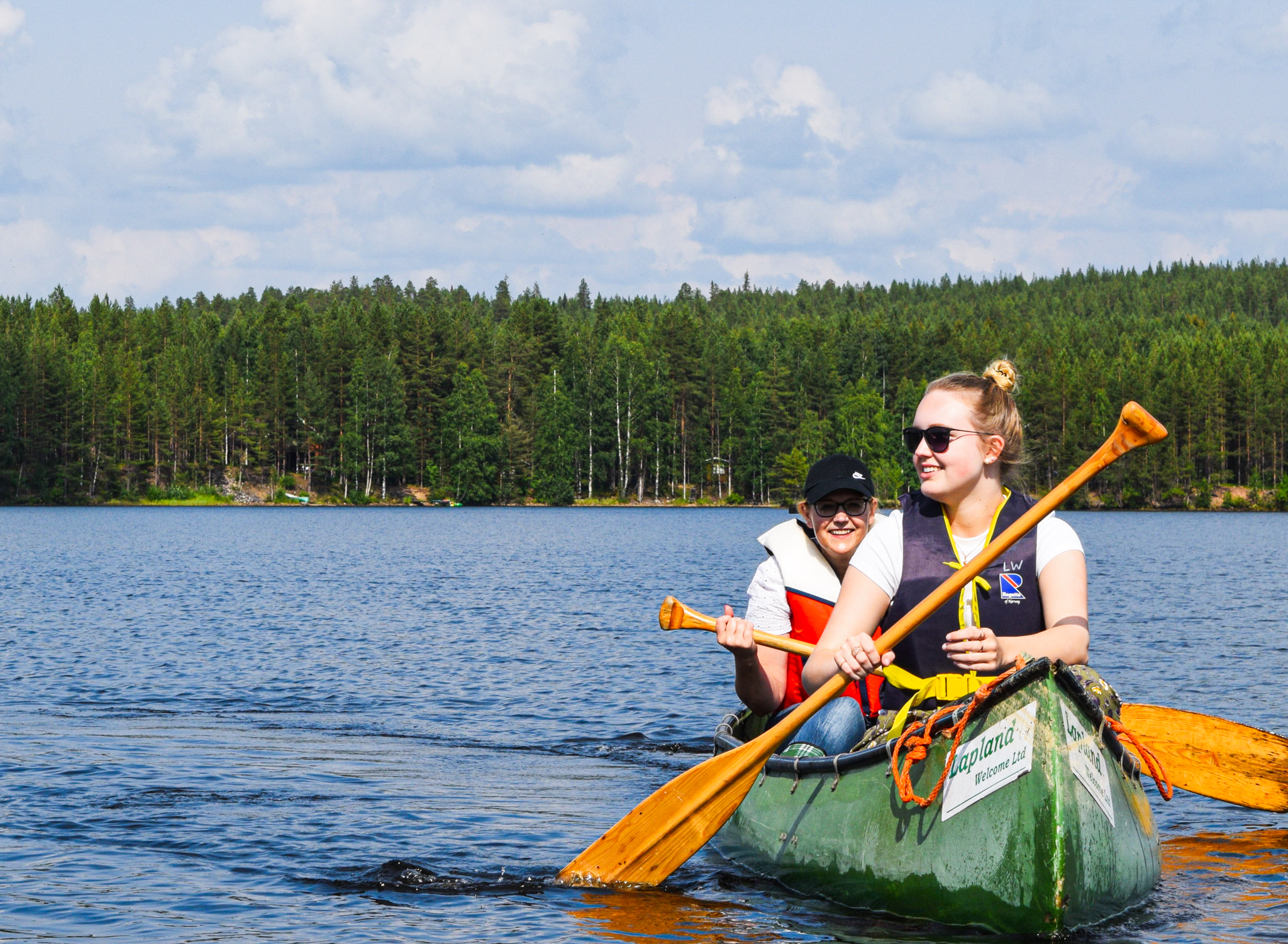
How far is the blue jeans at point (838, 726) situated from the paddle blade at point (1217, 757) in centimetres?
243

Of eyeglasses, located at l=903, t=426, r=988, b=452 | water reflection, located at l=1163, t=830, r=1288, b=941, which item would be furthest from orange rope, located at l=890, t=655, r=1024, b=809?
water reflection, located at l=1163, t=830, r=1288, b=941

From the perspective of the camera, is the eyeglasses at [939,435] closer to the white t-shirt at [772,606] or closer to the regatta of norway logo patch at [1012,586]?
the regatta of norway logo patch at [1012,586]

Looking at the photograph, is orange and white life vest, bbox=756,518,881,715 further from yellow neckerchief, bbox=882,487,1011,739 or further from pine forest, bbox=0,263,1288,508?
pine forest, bbox=0,263,1288,508

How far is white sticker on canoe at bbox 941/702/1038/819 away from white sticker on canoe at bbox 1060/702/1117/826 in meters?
0.17

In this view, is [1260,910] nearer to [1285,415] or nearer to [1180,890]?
[1180,890]

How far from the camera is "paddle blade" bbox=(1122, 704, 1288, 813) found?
8.55m

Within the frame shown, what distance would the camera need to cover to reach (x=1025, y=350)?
123m

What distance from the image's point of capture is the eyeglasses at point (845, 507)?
7383mm

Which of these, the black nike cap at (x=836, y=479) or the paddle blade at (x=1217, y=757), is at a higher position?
the black nike cap at (x=836, y=479)

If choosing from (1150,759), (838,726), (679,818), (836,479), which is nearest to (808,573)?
(836,479)

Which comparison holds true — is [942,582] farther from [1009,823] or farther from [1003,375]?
[1009,823]

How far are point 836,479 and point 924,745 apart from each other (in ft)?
5.74

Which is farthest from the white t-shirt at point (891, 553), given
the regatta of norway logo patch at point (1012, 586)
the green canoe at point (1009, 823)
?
the green canoe at point (1009, 823)

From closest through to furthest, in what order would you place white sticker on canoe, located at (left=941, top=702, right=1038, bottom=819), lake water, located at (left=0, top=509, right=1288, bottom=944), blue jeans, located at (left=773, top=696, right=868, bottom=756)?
white sticker on canoe, located at (left=941, top=702, right=1038, bottom=819) < blue jeans, located at (left=773, top=696, right=868, bottom=756) < lake water, located at (left=0, top=509, right=1288, bottom=944)
